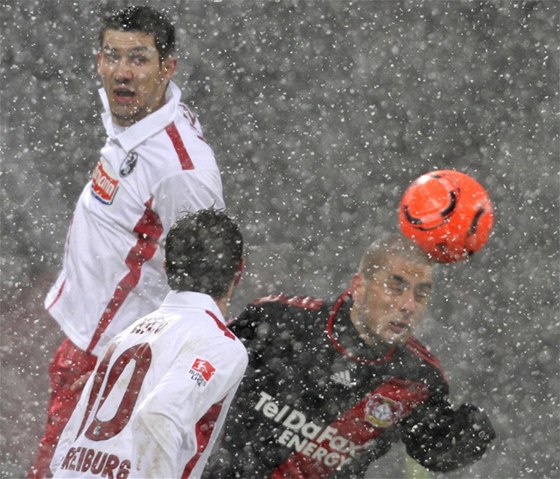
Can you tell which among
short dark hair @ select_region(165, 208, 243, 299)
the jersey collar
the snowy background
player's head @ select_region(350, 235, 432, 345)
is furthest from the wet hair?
the snowy background

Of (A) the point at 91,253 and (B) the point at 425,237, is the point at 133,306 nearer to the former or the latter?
(A) the point at 91,253

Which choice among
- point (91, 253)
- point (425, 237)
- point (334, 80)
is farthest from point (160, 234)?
point (334, 80)

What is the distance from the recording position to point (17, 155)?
27.9ft

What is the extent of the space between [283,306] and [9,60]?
400cm

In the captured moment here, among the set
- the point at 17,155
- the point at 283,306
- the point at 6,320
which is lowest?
A: the point at 6,320

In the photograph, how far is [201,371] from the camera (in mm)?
3928

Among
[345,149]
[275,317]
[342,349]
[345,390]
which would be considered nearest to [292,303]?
[275,317]

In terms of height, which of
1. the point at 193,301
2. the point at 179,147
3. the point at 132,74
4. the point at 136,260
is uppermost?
the point at 132,74

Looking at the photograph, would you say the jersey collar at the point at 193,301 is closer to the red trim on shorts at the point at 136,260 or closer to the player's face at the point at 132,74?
the red trim on shorts at the point at 136,260

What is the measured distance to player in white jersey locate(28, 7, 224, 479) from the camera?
5.05 meters

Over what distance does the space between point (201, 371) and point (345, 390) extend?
42.1 inches

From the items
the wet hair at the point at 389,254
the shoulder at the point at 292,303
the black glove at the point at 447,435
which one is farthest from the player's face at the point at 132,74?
the black glove at the point at 447,435

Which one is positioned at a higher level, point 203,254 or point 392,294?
point 203,254

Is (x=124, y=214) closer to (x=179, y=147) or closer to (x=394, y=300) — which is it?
(x=179, y=147)
